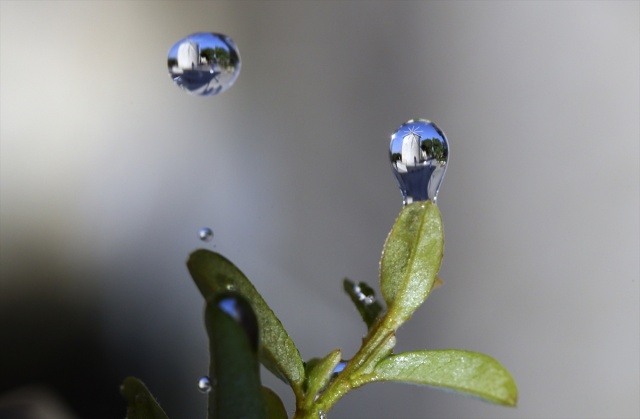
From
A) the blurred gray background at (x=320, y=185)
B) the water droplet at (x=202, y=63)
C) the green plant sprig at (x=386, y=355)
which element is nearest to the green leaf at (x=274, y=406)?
the green plant sprig at (x=386, y=355)

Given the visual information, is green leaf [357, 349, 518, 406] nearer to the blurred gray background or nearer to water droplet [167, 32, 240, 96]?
water droplet [167, 32, 240, 96]

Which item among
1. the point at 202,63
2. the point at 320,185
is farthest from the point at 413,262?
the point at 320,185

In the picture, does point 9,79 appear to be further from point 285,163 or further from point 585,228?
point 585,228

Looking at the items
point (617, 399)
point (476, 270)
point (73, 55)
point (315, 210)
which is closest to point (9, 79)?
point (73, 55)

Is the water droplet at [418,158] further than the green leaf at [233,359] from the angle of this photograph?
Yes

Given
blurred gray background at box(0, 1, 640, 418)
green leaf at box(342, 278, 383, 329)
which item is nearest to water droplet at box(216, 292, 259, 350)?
green leaf at box(342, 278, 383, 329)

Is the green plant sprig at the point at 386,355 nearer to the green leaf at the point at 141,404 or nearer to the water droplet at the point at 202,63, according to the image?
the green leaf at the point at 141,404
